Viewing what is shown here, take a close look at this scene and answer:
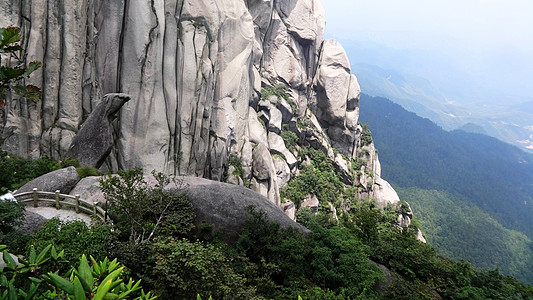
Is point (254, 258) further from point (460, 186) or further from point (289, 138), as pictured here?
point (460, 186)

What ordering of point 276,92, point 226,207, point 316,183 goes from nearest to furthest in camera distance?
point 226,207, point 316,183, point 276,92

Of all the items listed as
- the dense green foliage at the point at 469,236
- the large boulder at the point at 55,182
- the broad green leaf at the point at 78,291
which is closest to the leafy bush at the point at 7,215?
the large boulder at the point at 55,182

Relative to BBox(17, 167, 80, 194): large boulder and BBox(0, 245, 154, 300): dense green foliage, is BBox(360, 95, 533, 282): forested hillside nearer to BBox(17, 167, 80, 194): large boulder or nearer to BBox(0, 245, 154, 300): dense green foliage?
BBox(17, 167, 80, 194): large boulder

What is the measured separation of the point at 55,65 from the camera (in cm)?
2031

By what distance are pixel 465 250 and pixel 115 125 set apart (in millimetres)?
76236

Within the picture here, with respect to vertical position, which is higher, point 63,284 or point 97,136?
point 63,284

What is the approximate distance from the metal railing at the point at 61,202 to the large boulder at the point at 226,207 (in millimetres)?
3816

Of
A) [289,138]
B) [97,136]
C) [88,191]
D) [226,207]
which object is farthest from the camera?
[289,138]

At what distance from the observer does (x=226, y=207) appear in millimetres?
13531

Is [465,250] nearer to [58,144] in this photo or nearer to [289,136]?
[289,136]

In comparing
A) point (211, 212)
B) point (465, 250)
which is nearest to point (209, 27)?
point (211, 212)

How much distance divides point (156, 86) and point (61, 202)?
13.3 metres

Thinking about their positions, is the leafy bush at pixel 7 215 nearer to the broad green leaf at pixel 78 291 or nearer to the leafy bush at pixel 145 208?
the leafy bush at pixel 145 208

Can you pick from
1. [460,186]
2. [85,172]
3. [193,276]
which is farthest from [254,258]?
[460,186]
